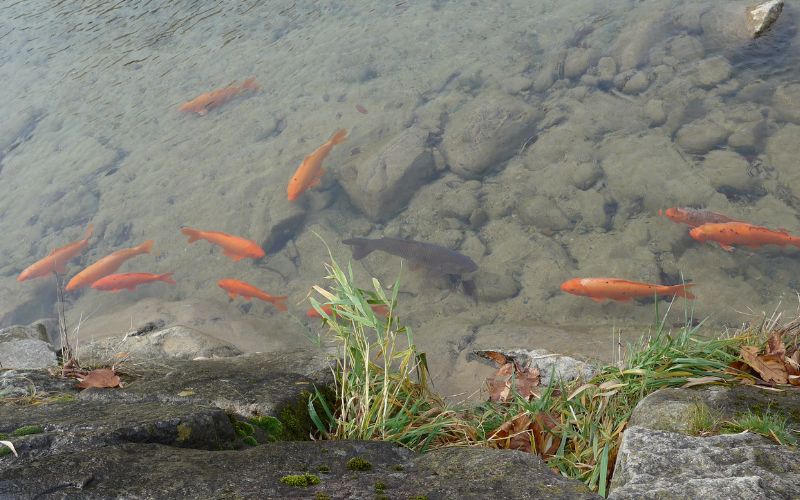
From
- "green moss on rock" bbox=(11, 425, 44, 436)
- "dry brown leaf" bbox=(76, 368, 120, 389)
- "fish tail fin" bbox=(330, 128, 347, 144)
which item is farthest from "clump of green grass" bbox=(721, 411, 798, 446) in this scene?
"fish tail fin" bbox=(330, 128, 347, 144)

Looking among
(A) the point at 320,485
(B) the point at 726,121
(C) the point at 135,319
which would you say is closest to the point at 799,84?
(B) the point at 726,121

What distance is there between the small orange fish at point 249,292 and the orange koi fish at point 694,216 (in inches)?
199

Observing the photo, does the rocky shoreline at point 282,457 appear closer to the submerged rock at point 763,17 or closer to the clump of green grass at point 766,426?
the clump of green grass at point 766,426

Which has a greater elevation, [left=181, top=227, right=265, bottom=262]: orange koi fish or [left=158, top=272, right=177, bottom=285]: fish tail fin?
[left=181, top=227, right=265, bottom=262]: orange koi fish

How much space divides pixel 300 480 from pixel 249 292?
5.89 metres

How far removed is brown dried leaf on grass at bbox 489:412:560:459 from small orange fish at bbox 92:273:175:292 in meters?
6.61

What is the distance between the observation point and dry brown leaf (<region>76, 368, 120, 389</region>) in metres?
2.93

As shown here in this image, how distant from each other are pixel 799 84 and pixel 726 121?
4.07 feet

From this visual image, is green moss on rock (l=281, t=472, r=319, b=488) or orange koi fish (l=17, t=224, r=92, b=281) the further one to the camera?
orange koi fish (l=17, t=224, r=92, b=281)

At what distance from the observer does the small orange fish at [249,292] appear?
7.38 metres

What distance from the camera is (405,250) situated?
7328 millimetres

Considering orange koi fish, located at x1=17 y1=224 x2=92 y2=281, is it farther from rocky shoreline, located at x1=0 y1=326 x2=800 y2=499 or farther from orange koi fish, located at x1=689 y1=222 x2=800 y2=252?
orange koi fish, located at x1=689 y1=222 x2=800 y2=252

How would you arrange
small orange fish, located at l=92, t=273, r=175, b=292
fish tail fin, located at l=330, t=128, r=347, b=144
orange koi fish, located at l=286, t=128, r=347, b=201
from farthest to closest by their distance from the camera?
fish tail fin, located at l=330, t=128, r=347, b=144
orange koi fish, located at l=286, t=128, r=347, b=201
small orange fish, located at l=92, t=273, r=175, b=292

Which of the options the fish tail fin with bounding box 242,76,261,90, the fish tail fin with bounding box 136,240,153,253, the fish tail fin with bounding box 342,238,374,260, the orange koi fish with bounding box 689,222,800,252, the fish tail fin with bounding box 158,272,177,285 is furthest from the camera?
the fish tail fin with bounding box 242,76,261,90
